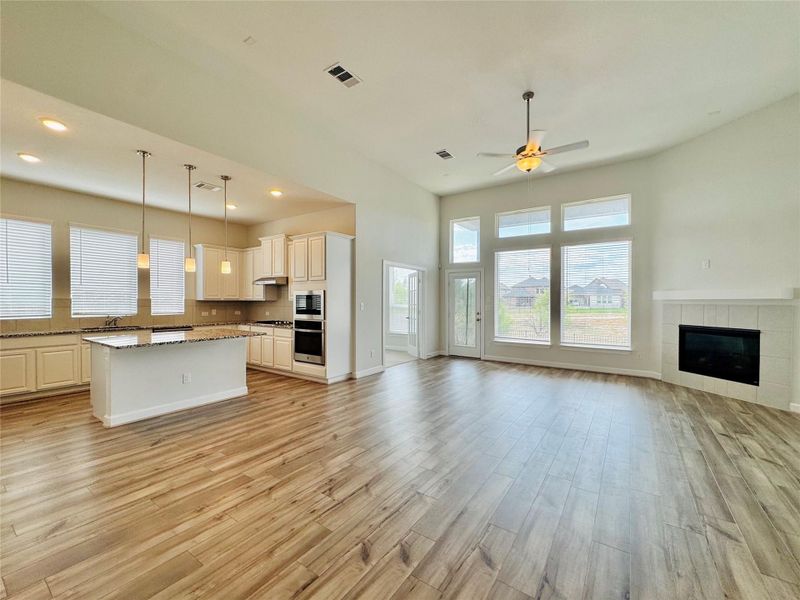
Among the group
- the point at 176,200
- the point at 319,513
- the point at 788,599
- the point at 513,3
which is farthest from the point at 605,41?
the point at 176,200

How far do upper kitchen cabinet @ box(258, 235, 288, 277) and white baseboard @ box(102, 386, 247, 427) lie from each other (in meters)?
2.34

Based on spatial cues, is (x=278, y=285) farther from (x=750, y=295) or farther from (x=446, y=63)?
(x=750, y=295)

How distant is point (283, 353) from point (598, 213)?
A: 21.7 feet

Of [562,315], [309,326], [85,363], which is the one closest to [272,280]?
[309,326]

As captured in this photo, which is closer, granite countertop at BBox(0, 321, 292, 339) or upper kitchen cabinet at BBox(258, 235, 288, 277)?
granite countertop at BBox(0, 321, 292, 339)

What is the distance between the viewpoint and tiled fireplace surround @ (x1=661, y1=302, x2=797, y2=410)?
424 centimetres

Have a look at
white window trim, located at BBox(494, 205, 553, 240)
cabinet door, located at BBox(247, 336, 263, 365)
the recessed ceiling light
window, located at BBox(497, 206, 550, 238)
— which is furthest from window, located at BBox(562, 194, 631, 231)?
the recessed ceiling light

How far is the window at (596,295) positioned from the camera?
241 inches

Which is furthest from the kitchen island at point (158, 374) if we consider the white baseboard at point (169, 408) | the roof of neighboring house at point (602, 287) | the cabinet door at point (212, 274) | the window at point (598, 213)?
the window at point (598, 213)

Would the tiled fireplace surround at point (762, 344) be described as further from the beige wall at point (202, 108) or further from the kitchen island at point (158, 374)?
the kitchen island at point (158, 374)

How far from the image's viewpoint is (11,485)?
2.46 metres

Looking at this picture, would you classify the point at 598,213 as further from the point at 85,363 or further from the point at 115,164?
the point at 85,363

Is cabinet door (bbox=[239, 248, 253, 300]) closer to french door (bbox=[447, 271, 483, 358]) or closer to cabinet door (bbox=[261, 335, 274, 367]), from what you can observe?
cabinet door (bbox=[261, 335, 274, 367])

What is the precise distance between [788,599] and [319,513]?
2435 mm
